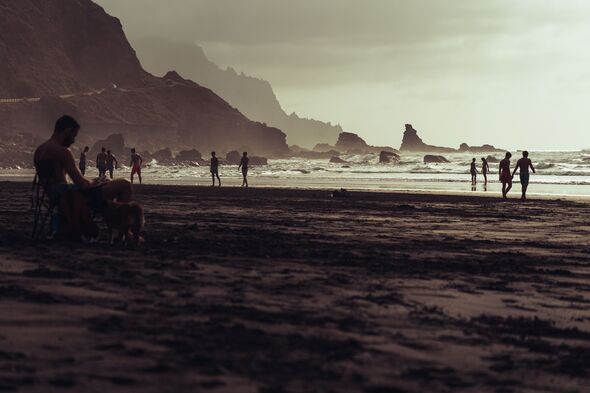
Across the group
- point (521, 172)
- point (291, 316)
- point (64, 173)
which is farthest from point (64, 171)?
point (521, 172)

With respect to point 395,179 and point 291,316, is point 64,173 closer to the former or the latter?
point 291,316

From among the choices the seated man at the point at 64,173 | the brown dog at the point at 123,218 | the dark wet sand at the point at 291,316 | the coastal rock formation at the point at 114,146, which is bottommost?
the dark wet sand at the point at 291,316

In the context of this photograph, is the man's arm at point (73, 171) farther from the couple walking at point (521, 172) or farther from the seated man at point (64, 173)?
the couple walking at point (521, 172)

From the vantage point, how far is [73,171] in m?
9.94

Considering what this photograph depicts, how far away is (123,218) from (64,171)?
3.50ft

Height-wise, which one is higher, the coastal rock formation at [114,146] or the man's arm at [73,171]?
the coastal rock formation at [114,146]

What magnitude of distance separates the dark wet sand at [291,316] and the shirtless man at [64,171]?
0.69 metres

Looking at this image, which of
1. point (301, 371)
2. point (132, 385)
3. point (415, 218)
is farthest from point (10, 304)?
point (415, 218)

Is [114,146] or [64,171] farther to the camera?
[114,146]

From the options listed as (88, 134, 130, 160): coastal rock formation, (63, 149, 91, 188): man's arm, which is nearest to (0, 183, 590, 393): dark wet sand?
(63, 149, 91, 188): man's arm

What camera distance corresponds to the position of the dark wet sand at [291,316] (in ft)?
13.7

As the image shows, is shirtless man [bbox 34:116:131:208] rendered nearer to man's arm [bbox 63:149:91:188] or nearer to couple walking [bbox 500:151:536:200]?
man's arm [bbox 63:149:91:188]

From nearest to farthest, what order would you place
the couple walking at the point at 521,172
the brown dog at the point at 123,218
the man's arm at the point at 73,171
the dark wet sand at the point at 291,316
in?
1. the dark wet sand at the point at 291,316
2. the brown dog at the point at 123,218
3. the man's arm at the point at 73,171
4. the couple walking at the point at 521,172

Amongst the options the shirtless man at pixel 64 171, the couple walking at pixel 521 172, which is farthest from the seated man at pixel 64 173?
the couple walking at pixel 521 172
